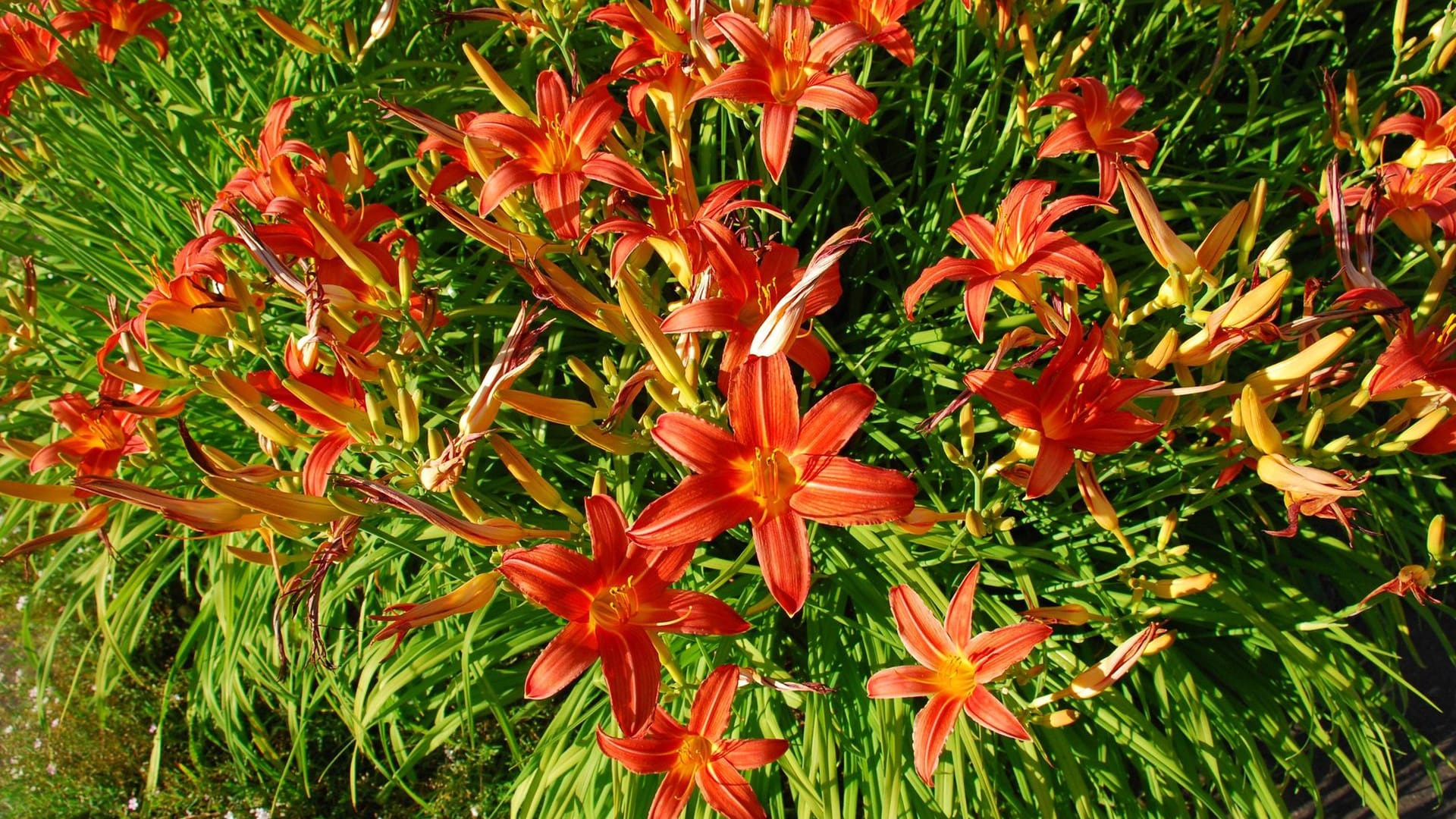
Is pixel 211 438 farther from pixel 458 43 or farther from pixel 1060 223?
pixel 1060 223

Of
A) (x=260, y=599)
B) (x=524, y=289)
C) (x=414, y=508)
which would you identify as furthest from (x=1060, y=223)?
(x=260, y=599)

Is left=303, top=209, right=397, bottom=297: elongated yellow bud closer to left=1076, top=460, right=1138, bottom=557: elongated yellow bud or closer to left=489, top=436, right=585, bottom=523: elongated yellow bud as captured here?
left=489, top=436, right=585, bottom=523: elongated yellow bud

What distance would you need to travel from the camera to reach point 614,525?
1.49m

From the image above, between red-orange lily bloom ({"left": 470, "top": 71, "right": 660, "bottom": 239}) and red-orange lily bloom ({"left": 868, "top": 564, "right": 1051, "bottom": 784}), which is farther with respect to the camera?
red-orange lily bloom ({"left": 470, "top": 71, "right": 660, "bottom": 239})

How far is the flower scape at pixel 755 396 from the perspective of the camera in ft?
5.16

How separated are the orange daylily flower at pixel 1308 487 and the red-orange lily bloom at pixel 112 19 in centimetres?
306

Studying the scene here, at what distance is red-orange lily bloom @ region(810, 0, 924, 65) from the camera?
199 centimetres

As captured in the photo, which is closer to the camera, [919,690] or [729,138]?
[919,690]

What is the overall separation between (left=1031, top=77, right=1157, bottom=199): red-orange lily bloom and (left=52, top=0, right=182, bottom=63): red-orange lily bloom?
8.24 ft

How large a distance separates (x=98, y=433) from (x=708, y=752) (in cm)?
161

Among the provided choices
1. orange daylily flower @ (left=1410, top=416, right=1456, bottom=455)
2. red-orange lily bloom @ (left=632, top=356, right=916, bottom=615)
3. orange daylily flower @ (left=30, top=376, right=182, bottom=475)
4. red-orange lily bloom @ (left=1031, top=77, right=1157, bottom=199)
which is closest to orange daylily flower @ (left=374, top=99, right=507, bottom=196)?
orange daylily flower @ (left=30, top=376, right=182, bottom=475)

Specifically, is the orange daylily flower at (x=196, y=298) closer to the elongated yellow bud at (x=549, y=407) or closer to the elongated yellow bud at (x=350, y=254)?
the elongated yellow bud at (x=350, y=254)

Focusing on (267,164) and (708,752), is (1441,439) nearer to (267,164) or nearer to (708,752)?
(708,752)

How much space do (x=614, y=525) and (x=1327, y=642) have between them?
228cm
